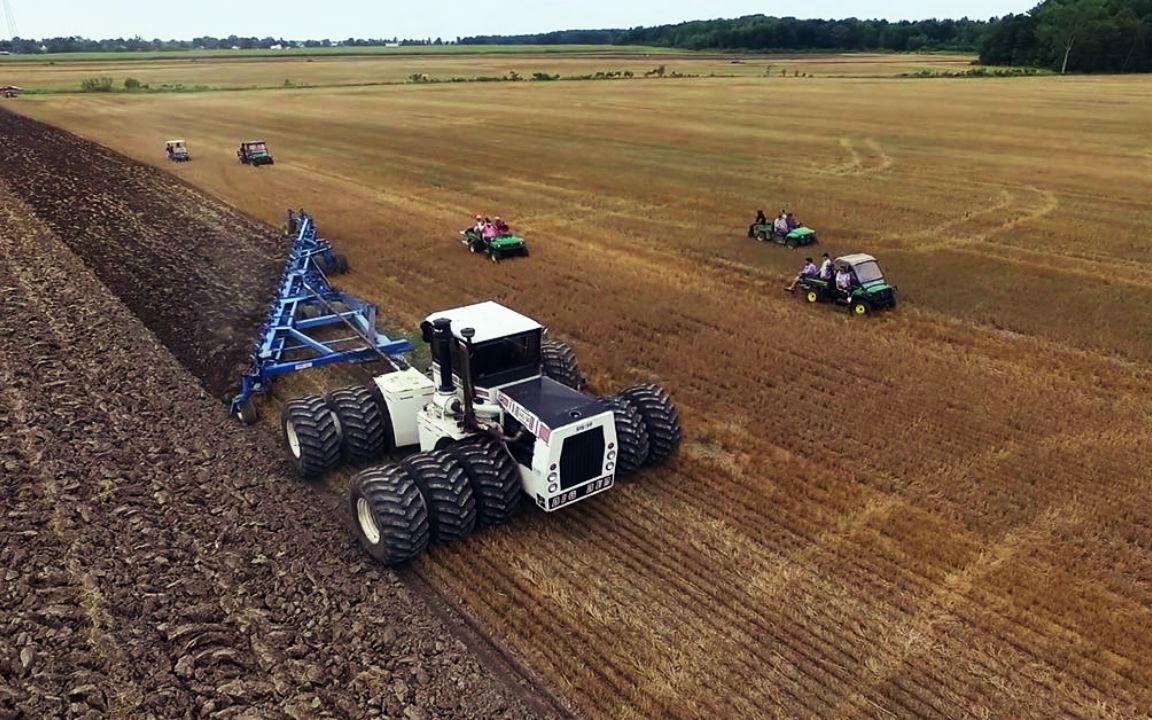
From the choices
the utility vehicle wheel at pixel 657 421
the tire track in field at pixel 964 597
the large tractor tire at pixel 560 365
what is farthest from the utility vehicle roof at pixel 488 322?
the tire track in field at pixel 964 597

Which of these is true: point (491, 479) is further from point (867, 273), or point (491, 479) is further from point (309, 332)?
point (867, 273)

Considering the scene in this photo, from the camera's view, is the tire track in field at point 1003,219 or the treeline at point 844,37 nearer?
the tire track in field at point 1003,219

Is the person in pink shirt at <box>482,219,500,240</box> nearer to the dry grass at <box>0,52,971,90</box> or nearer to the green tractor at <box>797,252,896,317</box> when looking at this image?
the green tractor at <box>797,252,896,317</box>

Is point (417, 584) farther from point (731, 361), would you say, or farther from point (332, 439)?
point (731, 361)

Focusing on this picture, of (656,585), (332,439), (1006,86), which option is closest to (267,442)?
(332,439)

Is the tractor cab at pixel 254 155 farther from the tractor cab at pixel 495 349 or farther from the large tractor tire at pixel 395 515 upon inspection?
the large tractor tire at pixel 395 515

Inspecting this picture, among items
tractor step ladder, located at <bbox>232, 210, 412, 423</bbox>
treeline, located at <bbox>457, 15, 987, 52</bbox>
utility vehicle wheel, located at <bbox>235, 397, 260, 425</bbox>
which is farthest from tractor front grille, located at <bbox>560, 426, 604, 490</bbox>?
treeline, located at <bbox>457, 15, 987, 52</bbox>
